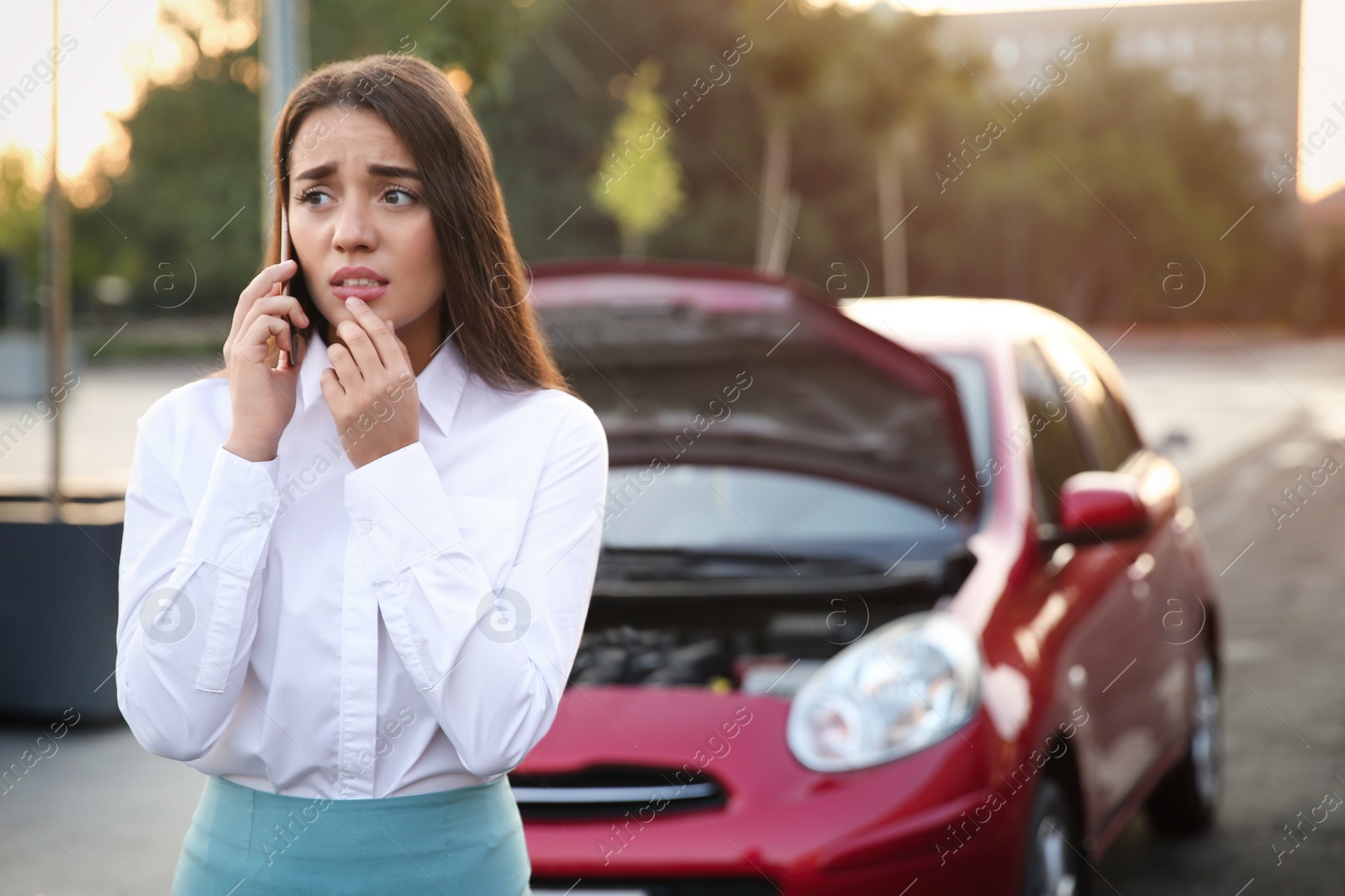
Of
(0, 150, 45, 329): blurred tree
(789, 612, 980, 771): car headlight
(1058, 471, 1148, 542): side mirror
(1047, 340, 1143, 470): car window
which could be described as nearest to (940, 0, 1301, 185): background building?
(0, 150, 45, 329): blurred tree

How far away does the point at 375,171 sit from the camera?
1.68m

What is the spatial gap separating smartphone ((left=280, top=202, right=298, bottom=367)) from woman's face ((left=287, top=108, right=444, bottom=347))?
52 mm

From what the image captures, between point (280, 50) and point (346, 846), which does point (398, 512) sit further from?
point (280, 50)

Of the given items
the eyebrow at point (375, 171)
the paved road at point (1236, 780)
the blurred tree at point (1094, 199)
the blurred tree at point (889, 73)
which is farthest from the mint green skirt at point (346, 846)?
the blurred tree at point (1094, 199)

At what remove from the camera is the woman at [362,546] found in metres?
1.57

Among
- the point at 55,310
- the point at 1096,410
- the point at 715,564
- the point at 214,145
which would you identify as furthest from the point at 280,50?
the point at 214,145

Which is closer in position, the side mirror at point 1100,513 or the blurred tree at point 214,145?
the side mirror at point 1100,513

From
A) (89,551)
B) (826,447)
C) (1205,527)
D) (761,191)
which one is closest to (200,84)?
(761,191)

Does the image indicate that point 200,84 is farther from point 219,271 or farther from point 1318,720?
point 1318,720

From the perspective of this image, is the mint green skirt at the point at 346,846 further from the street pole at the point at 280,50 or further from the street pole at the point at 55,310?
the street pole at the point at 55,310

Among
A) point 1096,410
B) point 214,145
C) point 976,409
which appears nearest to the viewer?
point 976,409

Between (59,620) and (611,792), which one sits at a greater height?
(611,792)

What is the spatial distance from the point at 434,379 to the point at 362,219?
0.73 feet

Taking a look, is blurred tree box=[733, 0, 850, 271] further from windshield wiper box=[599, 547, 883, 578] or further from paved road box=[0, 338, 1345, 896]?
windshield wiper box=[599, 547, 883, 578]
